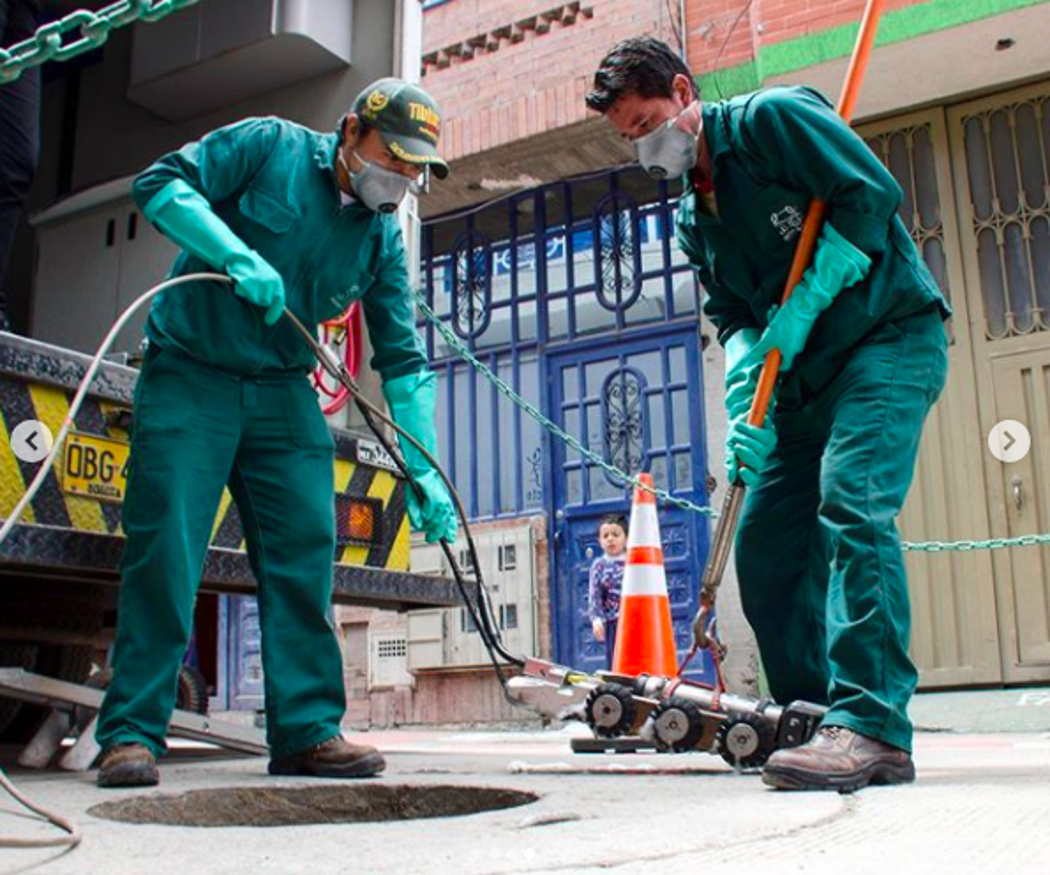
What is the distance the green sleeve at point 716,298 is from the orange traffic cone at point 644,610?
7.62 feet

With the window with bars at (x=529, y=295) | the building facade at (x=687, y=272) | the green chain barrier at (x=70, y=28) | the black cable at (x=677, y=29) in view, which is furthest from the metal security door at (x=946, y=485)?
the green chain barrier at (x=70, y=28)

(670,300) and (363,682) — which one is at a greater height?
(670,300)

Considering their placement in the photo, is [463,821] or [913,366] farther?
[913,366]

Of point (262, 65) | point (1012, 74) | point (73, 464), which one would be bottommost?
point (73, 464)

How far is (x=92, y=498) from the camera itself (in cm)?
316

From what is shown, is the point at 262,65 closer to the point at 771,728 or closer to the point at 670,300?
the point at 771,728

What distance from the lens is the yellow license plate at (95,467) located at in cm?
312

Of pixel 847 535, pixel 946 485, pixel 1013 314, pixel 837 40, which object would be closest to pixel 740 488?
pixel 847 535

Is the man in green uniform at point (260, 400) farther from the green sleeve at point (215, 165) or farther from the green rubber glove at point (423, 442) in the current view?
the green rubber glove at point (423, 442)

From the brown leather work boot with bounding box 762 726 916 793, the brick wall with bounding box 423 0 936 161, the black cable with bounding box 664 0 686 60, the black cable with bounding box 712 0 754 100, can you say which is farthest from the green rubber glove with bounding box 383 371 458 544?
the black cable with bounding box 664 0 686 60

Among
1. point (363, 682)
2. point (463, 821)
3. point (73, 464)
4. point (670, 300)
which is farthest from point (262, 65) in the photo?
point (363, 682)

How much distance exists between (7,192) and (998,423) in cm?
543

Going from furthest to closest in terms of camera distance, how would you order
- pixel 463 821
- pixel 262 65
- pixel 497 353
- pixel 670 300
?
pixel 497 353
pixel 670 300
pixel 262 65
pixel 463 821

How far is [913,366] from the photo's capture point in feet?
8.77
